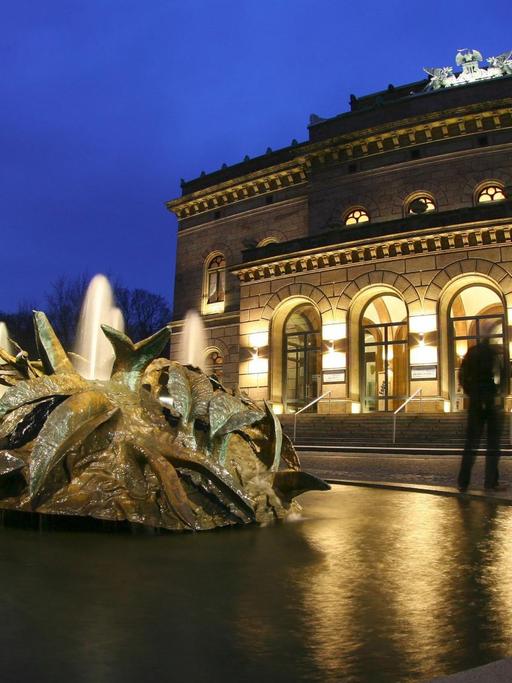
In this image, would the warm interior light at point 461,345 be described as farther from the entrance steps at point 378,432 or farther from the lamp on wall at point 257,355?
the lamp on wall at point 257,355

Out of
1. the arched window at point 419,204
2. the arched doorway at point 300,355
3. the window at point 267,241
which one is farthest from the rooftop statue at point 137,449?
the window at point 267,241

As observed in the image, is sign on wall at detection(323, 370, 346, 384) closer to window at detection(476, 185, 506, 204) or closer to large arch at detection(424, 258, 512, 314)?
large arch at detection(424, 258, 512, 314)

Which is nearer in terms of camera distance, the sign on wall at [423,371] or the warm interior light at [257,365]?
the sign on wall at [423,371]

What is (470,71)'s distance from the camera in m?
28.6

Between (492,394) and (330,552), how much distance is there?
499 cm

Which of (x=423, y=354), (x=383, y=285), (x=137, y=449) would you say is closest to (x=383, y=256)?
(x=383, y=285)

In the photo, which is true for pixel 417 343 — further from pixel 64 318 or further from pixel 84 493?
pixel 64 318

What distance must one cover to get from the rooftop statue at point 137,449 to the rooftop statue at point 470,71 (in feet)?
90.3

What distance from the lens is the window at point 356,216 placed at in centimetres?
2931

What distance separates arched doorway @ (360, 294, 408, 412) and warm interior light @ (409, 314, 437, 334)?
4.12 feet

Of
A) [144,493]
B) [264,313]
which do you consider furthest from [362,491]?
[264,313]

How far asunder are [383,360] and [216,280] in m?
11.8

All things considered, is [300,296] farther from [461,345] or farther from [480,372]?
[480,372]

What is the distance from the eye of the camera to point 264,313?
1103 inches
